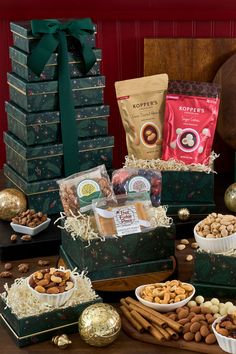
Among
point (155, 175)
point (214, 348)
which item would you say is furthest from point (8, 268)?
point (214, 348)

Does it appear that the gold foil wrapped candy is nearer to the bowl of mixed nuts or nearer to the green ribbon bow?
the bowl of mixed nuts

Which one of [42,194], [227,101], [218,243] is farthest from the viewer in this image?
[227,101]

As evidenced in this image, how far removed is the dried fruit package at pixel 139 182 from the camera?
8.01 feet

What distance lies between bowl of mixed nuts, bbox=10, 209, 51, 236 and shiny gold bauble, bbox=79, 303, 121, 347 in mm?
598

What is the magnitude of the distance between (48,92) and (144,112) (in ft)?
1.21

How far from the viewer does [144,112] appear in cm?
281

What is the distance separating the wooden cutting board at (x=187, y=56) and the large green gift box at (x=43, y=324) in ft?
3.87

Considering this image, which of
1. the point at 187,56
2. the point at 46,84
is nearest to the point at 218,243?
the point at 46,84

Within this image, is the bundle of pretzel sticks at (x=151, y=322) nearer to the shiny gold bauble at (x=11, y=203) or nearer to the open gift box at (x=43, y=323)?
the open gift box at (x=43, y=323)

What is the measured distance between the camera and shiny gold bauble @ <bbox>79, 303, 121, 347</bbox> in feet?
6.48

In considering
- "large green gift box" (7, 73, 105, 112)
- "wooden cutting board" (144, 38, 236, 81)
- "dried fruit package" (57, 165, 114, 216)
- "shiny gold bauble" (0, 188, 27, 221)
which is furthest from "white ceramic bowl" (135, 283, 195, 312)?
"wooden cutting board" (144, 38, 236, 81)

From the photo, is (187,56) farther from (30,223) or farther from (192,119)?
(30,223)

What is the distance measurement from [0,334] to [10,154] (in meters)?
0.88

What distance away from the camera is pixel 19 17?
9.58 ft
